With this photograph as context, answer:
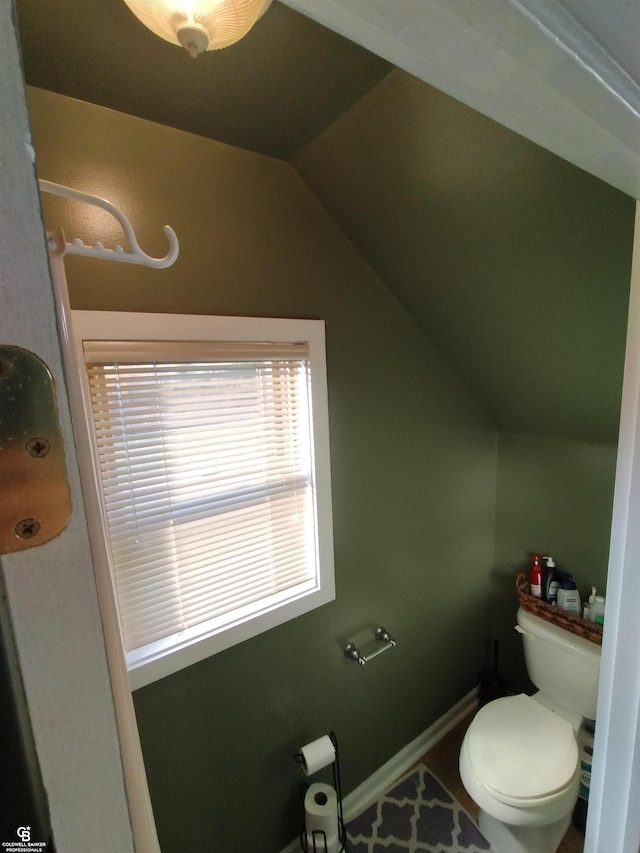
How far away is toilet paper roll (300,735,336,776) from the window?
0.54 meters

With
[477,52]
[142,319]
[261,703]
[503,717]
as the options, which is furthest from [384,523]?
[477,52]

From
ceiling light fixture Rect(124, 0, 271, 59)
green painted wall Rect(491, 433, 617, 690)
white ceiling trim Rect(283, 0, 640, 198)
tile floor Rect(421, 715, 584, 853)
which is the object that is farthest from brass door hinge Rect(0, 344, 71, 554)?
tile floor Rect(421, 715, 584, 853)

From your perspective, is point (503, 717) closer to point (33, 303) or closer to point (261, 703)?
Result: point (261, 703)

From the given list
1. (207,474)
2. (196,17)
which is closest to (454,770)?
(207,474)

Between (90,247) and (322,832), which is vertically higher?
(90,247)

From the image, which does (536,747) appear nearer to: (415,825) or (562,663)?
(562,663)

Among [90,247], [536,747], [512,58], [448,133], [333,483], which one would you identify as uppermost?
[448,133]

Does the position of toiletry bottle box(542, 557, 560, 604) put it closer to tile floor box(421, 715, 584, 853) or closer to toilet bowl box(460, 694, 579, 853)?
toilet bowl box(460, 694, 579, 853)

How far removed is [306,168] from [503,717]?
7.45ft

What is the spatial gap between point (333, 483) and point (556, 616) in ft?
4.15

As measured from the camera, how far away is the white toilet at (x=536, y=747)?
132 centimetres

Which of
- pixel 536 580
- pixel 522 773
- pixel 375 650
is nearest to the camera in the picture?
pixel 522 773

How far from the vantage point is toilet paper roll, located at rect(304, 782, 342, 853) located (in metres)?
1.42

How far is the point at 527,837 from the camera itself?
1.46 meters
